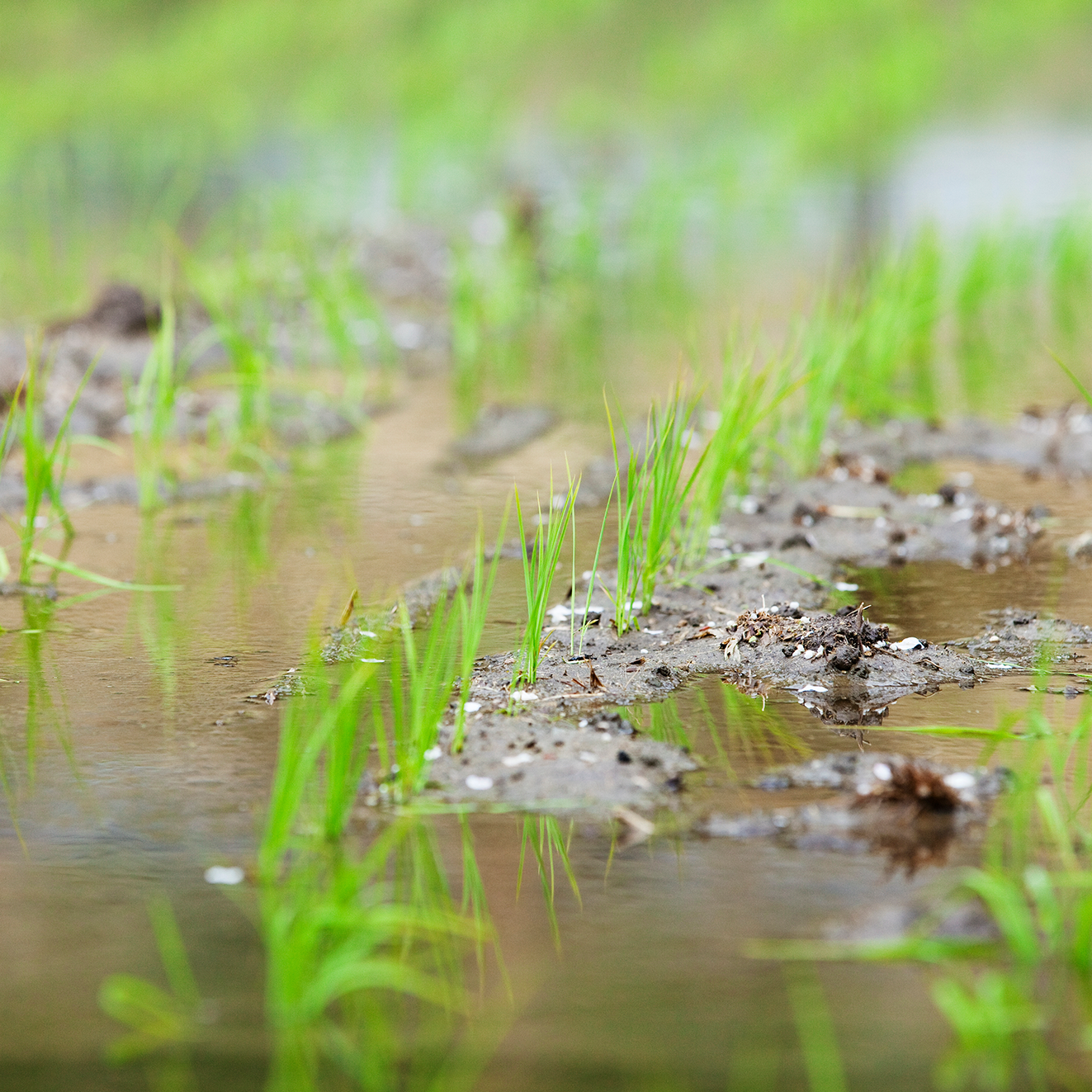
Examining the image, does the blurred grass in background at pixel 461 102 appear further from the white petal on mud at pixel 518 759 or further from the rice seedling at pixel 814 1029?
the rice seedling at pixel 814 1029

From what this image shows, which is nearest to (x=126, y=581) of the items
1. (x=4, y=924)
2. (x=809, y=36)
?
(x=4, y=924)

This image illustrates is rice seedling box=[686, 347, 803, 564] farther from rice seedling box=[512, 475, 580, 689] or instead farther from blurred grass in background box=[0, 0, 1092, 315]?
blurred grass in background box=[0, 0, 1092, 315]

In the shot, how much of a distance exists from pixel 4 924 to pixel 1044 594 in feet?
7.29

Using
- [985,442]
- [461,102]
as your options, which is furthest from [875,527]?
[461,102]

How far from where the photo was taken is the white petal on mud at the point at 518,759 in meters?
2.18

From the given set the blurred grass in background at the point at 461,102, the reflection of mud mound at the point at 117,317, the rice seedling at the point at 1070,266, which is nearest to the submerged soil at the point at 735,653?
the reflection of mud mound at the point at 117,317

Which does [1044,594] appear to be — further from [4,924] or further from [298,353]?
[298,353]

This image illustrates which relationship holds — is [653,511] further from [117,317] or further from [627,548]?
[117,317]

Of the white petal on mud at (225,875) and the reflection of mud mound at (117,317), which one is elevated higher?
the reflection of mud mound at (117,317)

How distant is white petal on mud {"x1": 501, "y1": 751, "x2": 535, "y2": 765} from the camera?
2178 millimetres

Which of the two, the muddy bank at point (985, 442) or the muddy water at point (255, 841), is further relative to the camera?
the muddy bank at point (985, 442)

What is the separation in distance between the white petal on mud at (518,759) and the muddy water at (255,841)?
0.15 m

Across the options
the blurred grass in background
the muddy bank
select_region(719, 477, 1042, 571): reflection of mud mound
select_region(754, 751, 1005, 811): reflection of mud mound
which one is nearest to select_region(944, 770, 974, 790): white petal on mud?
select_region(754, 751, 1005, 811): reflection of mud mound

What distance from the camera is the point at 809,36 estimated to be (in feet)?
46.0
